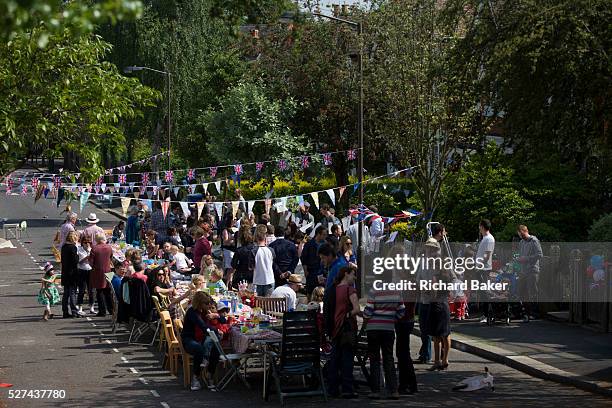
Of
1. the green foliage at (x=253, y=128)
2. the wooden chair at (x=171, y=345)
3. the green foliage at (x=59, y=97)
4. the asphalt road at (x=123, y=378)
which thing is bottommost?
the asphalt road at (x=123, y=378)

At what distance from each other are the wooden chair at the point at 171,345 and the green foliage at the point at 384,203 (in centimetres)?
2123

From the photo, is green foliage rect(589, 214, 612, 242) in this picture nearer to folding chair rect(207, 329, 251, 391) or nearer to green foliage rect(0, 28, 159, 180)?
folding chair rect(207, 329, 251, 391)

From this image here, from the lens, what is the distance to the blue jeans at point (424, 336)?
16.4 m

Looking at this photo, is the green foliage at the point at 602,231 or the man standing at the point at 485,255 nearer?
the man standing at the point at 485,255

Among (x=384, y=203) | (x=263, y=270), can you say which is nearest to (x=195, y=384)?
(x=263, y=270)

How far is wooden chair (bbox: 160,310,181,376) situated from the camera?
52.1ft

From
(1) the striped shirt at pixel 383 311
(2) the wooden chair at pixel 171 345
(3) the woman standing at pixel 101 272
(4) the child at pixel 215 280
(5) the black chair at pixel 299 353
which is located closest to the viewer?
(5) the black chair at pixel 299 353

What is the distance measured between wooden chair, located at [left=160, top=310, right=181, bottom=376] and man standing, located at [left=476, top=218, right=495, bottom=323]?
21.4 feet

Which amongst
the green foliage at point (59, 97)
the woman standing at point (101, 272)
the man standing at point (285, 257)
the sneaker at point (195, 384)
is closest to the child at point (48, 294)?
the woman standing at point (101, 272)

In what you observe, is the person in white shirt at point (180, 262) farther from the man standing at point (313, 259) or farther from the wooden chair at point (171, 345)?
the wooden chair at point (171, 345)

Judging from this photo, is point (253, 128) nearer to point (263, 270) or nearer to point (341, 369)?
point (263, 270)

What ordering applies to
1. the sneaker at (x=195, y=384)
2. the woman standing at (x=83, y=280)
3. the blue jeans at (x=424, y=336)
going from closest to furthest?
the sneaker at (x=195, y=384), the blue jeans at (x=424, y=336), the woman standing at (x=83, y=280)

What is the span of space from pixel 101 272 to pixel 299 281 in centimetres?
489

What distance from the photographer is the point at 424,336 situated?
661 inches
